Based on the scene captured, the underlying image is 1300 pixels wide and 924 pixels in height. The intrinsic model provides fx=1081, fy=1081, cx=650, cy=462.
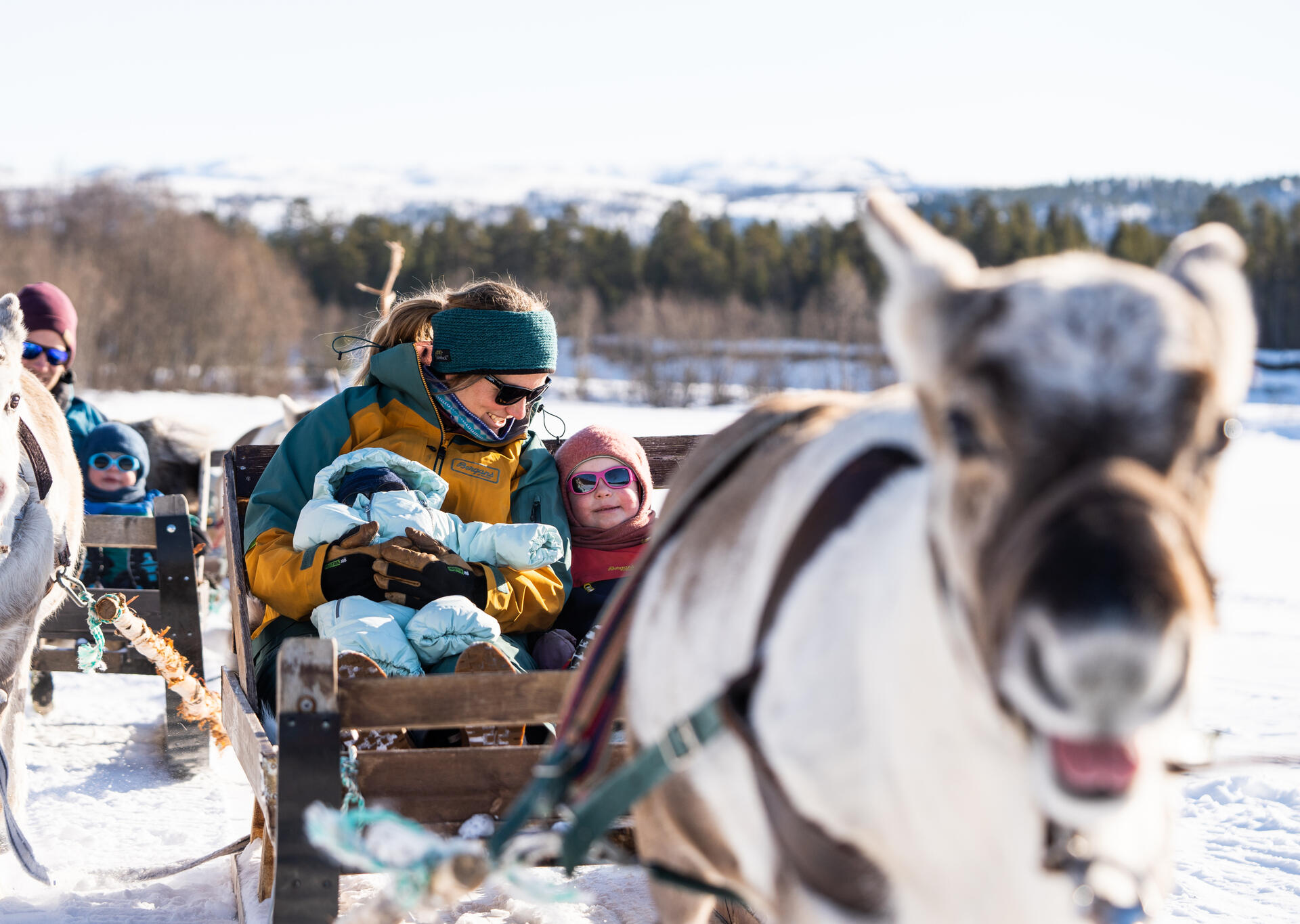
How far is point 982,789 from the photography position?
3.75 feet

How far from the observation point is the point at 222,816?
460 cm

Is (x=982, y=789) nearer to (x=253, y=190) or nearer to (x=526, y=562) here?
(x=526, y=562)

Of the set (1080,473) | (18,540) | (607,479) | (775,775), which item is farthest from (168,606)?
(1080,473)

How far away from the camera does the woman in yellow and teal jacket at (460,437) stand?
11.6ft

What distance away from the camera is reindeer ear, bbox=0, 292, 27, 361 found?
3680mm

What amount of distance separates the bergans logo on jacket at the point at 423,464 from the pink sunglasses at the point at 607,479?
87 mm

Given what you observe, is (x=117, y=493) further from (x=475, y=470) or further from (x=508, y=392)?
(x=508, y=392)

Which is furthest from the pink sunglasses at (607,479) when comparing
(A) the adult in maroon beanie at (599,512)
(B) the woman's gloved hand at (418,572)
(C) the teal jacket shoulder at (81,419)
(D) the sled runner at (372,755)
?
(C) the teal jacket shoulder at (81,419)

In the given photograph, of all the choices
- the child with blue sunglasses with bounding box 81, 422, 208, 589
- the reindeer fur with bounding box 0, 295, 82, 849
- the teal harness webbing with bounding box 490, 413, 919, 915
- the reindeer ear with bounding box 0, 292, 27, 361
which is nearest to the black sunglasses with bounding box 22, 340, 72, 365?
the child with blue sunglasses with bounding box 81, 422, 208, 589

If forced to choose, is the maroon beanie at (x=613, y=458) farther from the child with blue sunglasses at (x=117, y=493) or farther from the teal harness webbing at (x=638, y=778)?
the child with blue sunglasses at (x=117, y=493)

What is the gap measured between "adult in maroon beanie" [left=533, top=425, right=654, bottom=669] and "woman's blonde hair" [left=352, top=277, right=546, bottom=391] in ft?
1.64

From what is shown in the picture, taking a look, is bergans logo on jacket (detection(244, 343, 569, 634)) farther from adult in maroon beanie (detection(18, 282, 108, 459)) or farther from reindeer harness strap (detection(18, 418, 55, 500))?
adult in maroon beanie (detection(18, 282, 108, 459))

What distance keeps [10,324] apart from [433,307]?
Answer: 57.3 inches

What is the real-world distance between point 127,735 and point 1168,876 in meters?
5.63
